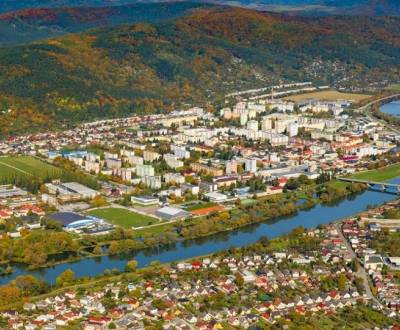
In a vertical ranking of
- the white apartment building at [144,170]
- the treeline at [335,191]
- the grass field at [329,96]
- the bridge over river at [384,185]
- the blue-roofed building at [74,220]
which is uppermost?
the blue-roofed building at [74,220]

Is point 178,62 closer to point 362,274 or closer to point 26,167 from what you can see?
point 26,167

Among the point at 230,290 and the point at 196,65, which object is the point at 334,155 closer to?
the point at 230,290

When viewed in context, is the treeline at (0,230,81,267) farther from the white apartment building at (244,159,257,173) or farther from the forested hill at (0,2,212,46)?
the forested hill at (0,2,212,46)

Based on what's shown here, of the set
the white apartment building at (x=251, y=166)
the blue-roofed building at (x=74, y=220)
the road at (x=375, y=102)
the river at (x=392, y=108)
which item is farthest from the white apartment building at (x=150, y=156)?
the river at (x=392, y=108)

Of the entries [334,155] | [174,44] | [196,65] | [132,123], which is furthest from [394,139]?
[174,44]

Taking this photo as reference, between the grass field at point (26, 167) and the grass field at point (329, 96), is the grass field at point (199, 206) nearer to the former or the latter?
the grass field at point (26, 167)

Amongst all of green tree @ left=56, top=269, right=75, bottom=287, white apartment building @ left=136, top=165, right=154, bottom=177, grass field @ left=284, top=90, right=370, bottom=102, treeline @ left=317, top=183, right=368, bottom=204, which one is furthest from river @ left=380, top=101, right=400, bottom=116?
green tree @ left=56, top=269, right=75, bottom=287
